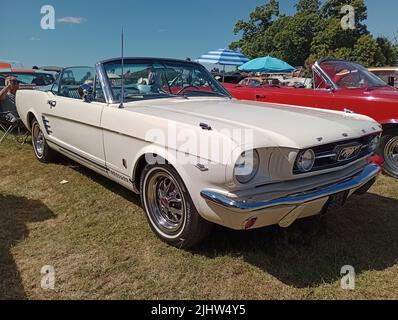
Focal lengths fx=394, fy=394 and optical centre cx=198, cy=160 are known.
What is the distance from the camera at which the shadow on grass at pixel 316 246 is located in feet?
9.31

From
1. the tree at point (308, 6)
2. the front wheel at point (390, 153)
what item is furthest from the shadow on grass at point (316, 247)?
the tree at point (308, 6)

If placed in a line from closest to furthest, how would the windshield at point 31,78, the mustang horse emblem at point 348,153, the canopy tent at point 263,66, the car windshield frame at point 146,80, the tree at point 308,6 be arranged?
the mustang horse emblem at point 348,153 → the car windshield frame at point 146,80 → the windshield at point 31,78 → the canopy tent at point 263,66 → the tree at point 308,6

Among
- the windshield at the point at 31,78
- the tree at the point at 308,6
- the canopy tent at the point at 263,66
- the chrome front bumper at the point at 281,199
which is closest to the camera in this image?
the chrome front bumper at the point at 281,199

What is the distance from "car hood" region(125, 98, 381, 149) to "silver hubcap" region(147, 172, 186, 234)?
1.68 feet

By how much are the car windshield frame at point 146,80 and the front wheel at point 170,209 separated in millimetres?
937

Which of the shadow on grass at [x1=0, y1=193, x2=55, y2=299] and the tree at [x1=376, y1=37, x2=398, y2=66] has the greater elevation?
the tree at [x1=376, y1=37, x2=398, y2=66]

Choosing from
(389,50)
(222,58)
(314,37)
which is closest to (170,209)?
(222,58)

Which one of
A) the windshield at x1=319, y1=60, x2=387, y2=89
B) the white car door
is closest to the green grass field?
the white car door

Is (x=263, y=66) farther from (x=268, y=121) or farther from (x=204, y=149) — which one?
(x=204, y=149)

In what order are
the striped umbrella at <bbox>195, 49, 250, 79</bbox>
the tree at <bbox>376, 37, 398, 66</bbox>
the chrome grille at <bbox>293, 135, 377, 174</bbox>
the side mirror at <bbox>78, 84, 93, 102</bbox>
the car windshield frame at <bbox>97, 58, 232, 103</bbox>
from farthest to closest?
the tree at <bbox>376, 37, 398, 66</bbox> → the striped umbrella at <bbox>195, 49, 250, 79</bbox> → the side mirror at <bbox>78, 84, 93, 102</bbox> → the car windshield frame at <bbox>97, 58, 232, 103</bbox> → the chrome grille at <bbox>293, 135, 377, 174</bbox>

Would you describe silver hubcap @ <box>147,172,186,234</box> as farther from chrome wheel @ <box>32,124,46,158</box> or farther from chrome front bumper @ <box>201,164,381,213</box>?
chrome wheel @ <box>32,124,46,158</box>

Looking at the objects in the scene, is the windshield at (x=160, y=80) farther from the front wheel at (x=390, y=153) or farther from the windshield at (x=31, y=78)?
the windshield at (x=31, y=78)

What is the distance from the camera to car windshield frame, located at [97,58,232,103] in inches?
150
